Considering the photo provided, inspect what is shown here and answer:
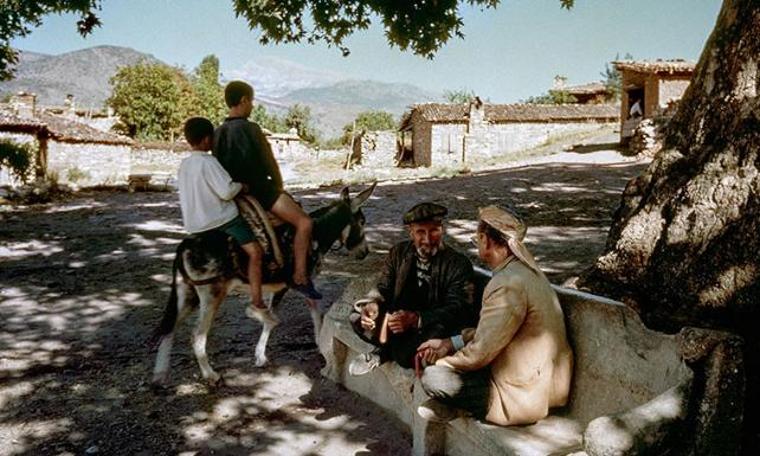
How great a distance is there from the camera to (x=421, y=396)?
4.16 meters

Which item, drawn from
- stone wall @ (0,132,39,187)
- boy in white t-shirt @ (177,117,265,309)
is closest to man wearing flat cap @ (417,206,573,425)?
boy in white t-shirt @ (177,117,265,309)

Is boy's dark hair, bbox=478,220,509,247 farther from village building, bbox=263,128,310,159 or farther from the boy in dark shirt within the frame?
village building, bbox=263,128,310,159

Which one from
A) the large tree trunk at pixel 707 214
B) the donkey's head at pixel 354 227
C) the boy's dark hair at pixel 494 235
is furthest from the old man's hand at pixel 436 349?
the donkey's head at pixel 354 227

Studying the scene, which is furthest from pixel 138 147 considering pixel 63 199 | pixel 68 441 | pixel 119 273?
pixel 68 441

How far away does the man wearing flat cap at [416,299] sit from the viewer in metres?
4.36

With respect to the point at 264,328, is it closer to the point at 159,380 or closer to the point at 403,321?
the point at 159,380

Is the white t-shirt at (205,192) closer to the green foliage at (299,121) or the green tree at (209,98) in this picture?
the green tree at (209,98)

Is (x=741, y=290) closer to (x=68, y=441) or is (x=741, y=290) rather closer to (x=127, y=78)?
(x=68, y=441)

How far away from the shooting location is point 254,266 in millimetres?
5512

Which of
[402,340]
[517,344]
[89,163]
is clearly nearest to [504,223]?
[517,344]

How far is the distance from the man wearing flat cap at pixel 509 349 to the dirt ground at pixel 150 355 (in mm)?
1107

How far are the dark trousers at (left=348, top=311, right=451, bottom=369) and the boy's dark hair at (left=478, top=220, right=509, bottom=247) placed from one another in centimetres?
96

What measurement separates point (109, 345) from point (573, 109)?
43267mm

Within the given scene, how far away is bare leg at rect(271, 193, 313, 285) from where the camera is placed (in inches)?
225
